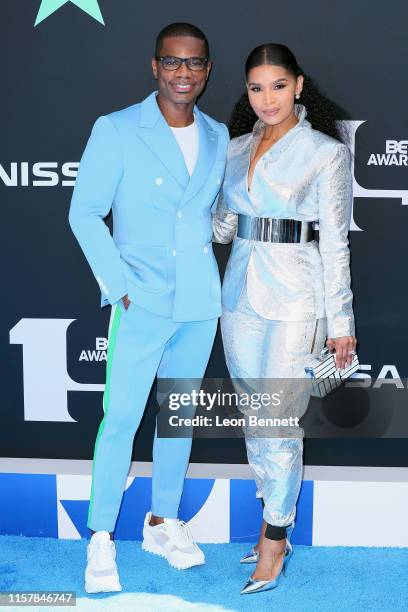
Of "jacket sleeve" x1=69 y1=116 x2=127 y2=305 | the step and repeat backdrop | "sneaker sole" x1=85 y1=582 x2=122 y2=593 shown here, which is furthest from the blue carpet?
"jacket sleeve" x1=69 y1=116 x2=127 y2=305

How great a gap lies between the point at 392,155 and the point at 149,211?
3.48 ft

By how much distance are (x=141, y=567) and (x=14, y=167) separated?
1539 mm

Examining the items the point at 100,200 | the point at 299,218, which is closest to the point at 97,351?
the point at 100,200

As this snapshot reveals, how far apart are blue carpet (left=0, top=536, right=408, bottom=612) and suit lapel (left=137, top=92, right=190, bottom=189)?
1280 mm

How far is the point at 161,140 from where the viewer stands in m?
2.54

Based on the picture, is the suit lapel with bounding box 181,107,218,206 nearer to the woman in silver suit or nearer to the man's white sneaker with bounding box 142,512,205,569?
the woman in silver suit

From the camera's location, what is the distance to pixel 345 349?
2.56m

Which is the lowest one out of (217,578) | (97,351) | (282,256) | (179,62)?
(217,578)

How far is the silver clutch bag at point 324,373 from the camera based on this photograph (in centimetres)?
252

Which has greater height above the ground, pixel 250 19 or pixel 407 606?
pixel 250 19

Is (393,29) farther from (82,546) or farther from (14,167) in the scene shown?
(82,546)

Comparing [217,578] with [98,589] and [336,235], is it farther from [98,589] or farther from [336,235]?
[336,235]

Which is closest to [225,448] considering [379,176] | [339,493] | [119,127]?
[339,493]

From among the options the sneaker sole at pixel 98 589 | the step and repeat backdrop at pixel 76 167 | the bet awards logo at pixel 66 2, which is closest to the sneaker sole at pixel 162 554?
the sneaker sole at pixel 98 589
